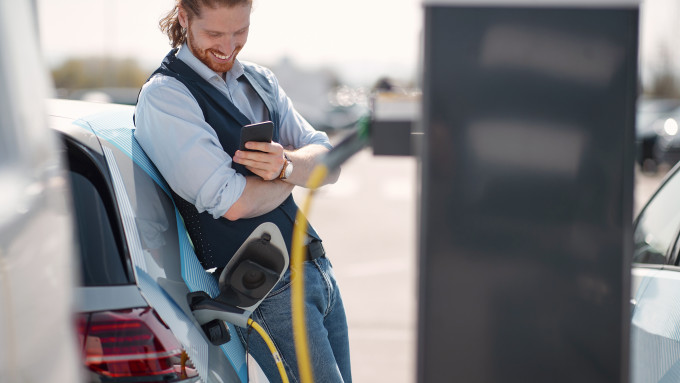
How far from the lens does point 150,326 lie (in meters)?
1.70

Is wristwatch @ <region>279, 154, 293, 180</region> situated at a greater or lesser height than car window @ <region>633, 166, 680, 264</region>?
greater

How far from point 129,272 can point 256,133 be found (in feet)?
1.57

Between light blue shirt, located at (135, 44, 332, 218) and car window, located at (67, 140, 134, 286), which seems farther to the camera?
light blue shirt, located at (135, 44, 332, 218)

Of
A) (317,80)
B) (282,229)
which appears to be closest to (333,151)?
(282,229)

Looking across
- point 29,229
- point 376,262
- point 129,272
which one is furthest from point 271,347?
point 376,262

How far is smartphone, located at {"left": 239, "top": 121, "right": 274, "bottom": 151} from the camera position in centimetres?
189

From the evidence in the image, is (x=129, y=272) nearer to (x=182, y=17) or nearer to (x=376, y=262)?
(x=182, y=17)

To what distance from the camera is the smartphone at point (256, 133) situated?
189 centimetres

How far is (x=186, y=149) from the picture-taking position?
1882 mm

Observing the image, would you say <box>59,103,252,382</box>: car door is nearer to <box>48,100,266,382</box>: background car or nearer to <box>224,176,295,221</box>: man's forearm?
<box>48,100,266,382</box>: background car

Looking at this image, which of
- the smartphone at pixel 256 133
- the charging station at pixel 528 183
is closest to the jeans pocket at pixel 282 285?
the smartphone at pixel 256 133

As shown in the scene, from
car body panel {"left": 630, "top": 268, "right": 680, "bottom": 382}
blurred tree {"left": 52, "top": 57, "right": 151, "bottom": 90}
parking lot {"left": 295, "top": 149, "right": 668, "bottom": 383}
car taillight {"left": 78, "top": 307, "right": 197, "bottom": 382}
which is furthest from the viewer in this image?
blurred tree {"left": 52, "top": 57, "right": 151, "bottom": 90}

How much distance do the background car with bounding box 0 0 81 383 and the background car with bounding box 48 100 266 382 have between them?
0.35 m

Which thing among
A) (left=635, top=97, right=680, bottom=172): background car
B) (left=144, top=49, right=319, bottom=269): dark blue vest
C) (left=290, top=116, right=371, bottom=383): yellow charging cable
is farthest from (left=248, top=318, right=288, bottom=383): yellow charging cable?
(left=635, top=97, right=680, bottom=172): background car
